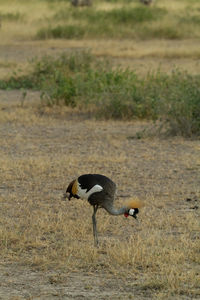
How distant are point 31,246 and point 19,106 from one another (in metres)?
7.48

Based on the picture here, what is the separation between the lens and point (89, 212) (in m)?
7.33

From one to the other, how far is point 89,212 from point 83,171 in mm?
1657

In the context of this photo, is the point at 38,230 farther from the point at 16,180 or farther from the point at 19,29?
the point at 19,29

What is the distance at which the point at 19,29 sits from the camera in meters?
25.9

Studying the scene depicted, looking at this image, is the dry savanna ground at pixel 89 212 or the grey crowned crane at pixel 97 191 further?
the grey crowned crane at pixel 97 191

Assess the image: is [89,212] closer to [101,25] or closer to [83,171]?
[83,171]

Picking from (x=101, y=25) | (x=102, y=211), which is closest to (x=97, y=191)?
(x=102, y=211)

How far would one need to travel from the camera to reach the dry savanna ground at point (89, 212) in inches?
214

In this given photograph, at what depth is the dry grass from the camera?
575 cm

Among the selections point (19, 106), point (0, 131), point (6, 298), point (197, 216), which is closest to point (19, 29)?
point (19, 106)

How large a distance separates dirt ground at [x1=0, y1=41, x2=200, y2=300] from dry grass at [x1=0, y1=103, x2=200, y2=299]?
0.01m

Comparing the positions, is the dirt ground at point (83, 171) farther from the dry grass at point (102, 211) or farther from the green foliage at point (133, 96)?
the green foliage at point (133, 96)

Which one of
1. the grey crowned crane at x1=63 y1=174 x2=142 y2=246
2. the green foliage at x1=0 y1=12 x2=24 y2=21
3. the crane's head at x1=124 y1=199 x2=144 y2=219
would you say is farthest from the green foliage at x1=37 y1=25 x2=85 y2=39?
the crane's head at x1=124 y1=199 x2=144 y2=219

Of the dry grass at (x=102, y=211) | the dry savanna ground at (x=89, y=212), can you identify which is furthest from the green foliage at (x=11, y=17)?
the dry grass at (x=102, y=211)
